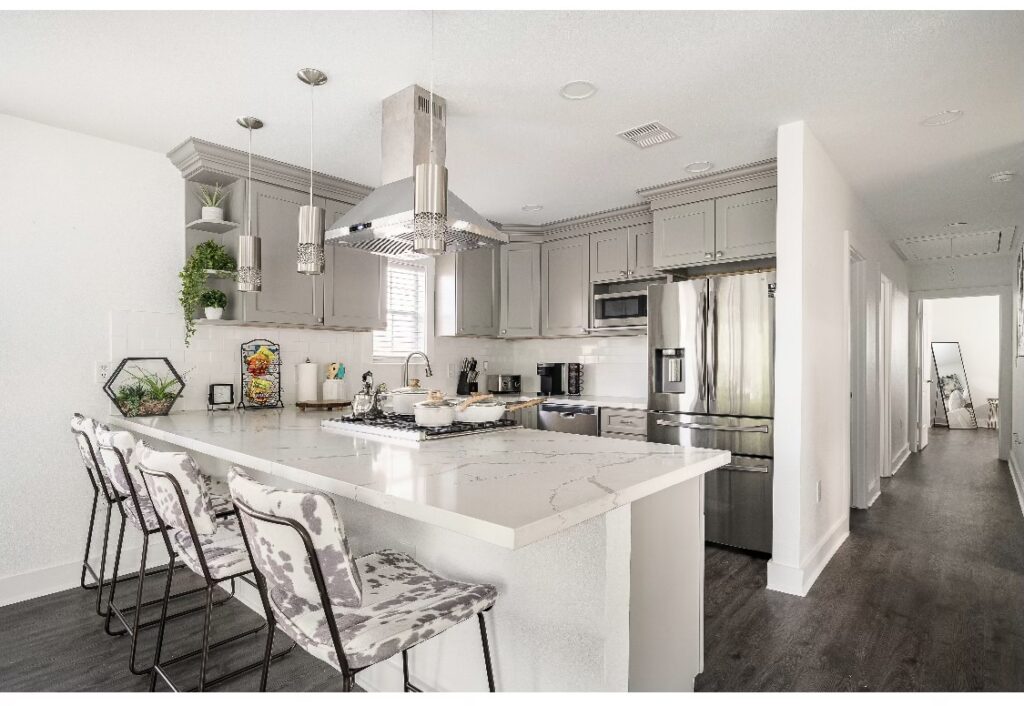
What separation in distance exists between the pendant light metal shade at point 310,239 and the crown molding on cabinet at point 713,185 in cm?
246

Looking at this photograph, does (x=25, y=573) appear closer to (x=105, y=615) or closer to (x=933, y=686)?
(x=105, y=615)

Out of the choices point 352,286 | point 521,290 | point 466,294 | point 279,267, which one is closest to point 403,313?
point 466,294

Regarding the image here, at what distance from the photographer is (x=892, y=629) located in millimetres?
2516

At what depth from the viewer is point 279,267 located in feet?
11.7

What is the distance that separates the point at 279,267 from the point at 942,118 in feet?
12.3

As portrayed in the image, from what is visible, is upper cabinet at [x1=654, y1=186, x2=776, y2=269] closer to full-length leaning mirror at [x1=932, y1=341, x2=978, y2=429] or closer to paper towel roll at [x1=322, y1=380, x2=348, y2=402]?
paper towel roll at [x1=322, y1=380, x2=348, y2=402]

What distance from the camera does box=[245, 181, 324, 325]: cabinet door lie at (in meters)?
3.47

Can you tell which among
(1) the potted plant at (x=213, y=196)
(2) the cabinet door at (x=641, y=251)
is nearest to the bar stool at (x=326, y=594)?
(1) the potted plant at (x=213, y=196)

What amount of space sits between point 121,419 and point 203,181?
1.50m

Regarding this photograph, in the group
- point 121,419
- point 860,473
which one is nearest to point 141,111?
point 121,419

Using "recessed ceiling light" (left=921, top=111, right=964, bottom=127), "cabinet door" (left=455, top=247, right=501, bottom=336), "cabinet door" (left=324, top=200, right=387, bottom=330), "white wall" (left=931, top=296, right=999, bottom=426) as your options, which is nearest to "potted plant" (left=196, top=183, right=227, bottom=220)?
"cabinet door" (left=324, top=200, right=387, bottom=330)

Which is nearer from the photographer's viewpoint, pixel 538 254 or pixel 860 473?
pixel 860 473

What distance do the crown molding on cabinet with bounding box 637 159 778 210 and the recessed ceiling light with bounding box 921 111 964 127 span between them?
0.78 metres

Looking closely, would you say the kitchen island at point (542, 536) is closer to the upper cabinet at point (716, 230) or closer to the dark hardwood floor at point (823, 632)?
the dark hardwood floor at point (823, 632)
